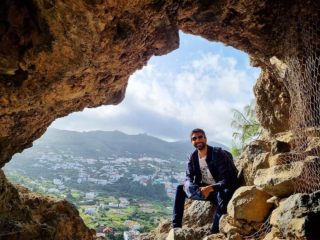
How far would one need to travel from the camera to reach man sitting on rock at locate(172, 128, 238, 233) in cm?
706

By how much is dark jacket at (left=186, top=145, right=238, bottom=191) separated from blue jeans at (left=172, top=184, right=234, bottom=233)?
0.18 meters

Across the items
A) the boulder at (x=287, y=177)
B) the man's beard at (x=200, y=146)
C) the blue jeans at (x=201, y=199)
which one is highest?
the man's beard at (x=200, y=146)

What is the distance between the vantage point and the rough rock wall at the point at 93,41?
5.23 m

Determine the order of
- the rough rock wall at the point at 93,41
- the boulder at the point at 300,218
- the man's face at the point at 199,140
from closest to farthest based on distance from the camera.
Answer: the boulder at the point at 300,218
the rough rock wall at the point at 93,41
the man's face at the point at 199,140

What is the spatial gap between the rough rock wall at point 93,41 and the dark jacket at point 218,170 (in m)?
2.53

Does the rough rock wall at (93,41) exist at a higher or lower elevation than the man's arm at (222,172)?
higher

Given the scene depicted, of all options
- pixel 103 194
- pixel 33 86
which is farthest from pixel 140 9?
pixel 103 194

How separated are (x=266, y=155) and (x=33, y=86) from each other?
473 cm

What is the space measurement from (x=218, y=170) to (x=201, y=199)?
747 mm

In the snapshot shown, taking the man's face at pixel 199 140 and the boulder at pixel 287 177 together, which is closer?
the boulder at pixel 287 177

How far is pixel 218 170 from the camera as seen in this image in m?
7.34

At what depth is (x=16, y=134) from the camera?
7.89 m

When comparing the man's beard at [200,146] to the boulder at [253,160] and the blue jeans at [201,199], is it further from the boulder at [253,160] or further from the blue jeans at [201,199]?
the boulder at [253,160]

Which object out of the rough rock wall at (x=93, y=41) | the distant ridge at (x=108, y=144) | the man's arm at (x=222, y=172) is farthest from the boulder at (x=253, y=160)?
the distant ridge at (x=108, y=144)
